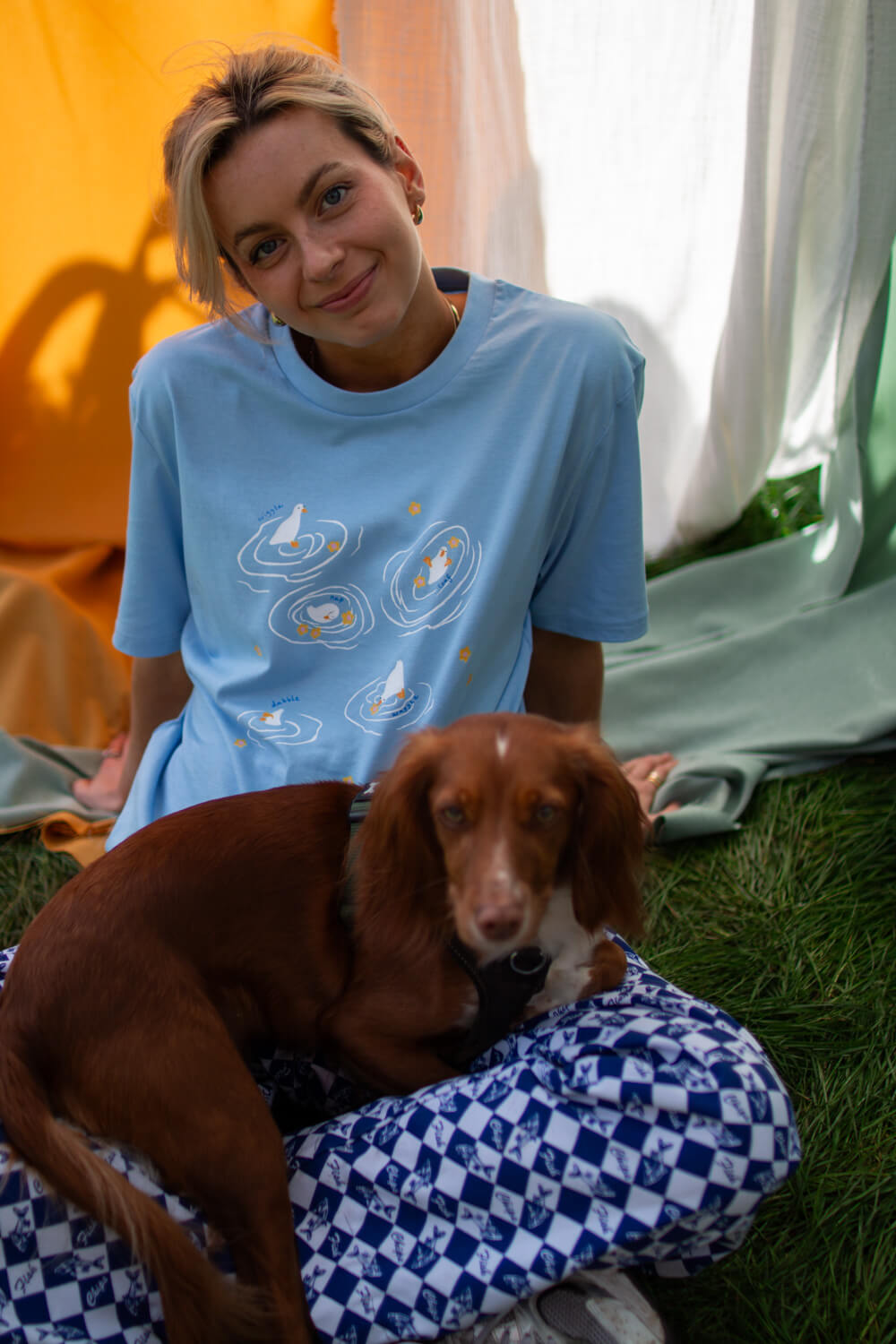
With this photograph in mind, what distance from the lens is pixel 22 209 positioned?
3.16 metres

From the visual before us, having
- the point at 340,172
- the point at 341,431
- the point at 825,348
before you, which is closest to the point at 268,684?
the point at 341,431

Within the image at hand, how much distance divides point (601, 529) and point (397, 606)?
497 mm

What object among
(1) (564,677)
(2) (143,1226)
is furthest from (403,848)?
(1) (564,677)

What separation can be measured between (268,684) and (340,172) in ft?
3.10

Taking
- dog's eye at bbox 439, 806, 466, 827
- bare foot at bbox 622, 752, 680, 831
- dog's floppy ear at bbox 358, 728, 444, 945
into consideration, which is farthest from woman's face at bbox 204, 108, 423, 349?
bare foot at bbox 622, 752, 680, 831

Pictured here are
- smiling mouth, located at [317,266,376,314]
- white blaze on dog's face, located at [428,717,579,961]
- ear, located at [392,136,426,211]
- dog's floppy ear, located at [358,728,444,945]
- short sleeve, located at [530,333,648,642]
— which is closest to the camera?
white blaze on dog's face, located at [428,717,579,961]

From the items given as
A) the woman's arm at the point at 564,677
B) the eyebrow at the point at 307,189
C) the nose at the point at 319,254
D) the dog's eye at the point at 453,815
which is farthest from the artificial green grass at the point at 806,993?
the eyebrow at the point at 307,189

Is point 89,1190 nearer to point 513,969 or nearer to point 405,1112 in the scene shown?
point 405,1112

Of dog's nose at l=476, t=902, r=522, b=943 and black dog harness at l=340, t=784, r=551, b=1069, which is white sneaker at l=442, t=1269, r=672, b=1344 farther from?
dog's nose at l=476, t=902, r=522, b=943

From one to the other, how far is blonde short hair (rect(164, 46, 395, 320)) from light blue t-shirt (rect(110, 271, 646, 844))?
203 mm

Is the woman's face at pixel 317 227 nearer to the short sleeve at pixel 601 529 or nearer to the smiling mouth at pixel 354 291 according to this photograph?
the smiling mouth at pixel 354 291

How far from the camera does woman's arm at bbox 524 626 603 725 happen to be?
7.81 ft

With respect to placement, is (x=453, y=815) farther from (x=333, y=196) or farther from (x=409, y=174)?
(x=409, y=174)

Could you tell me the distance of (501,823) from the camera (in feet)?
5.03
